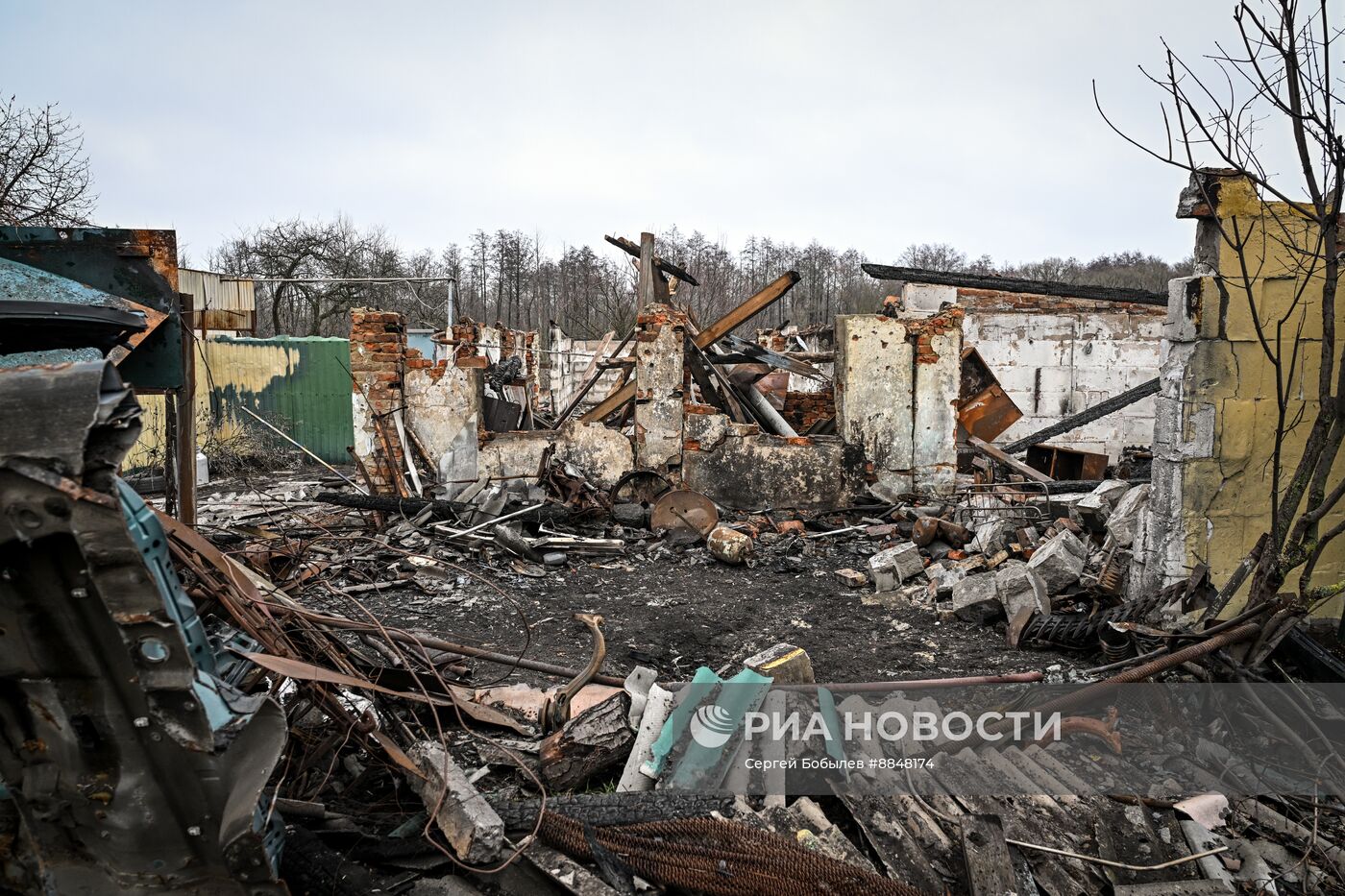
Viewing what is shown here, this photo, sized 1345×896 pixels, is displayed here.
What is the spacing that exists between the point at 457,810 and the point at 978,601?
4.44 m

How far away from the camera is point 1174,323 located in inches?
194

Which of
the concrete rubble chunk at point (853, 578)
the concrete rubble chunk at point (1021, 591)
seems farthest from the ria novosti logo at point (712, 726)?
the concrete rubble chunk at point (853, 578)

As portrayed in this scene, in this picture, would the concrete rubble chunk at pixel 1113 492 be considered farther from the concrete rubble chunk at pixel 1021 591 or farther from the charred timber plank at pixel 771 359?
the charred timber plank at pixel 771 359

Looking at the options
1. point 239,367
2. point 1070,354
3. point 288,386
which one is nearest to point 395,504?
point 288,386

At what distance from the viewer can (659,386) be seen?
9.48 metres

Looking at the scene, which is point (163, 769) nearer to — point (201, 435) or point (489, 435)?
point (489, 435)

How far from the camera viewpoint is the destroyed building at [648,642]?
1815mm

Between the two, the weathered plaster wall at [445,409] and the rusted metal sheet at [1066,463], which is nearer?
the weathered plaster wall at [445,409]

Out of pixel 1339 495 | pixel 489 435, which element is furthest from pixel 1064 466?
pixel 489 435

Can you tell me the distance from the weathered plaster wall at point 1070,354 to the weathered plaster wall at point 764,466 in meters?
6.13

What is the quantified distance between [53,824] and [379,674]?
54.5 inches

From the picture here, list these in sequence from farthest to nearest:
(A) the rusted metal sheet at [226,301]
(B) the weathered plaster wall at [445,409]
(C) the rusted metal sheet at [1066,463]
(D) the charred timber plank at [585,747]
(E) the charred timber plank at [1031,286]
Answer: (A) the rusted metal sheet at [226,301] < (E) the charred timber plank at [1031,286] < (C) the rusted metal sheet at [1066,463] < (B) the weathered plaster wall at [445,409] < (D) the charred timber plank at [585,747]

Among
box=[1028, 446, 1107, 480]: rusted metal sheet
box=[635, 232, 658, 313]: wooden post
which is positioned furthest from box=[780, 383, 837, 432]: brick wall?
box=[1028, 446, 1107, 480]: rusted metal sheet

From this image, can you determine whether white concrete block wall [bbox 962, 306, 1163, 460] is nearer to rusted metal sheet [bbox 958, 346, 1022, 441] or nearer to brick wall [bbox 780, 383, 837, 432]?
rusted metal sheet [bbox 958, 346, 1022, 441]
